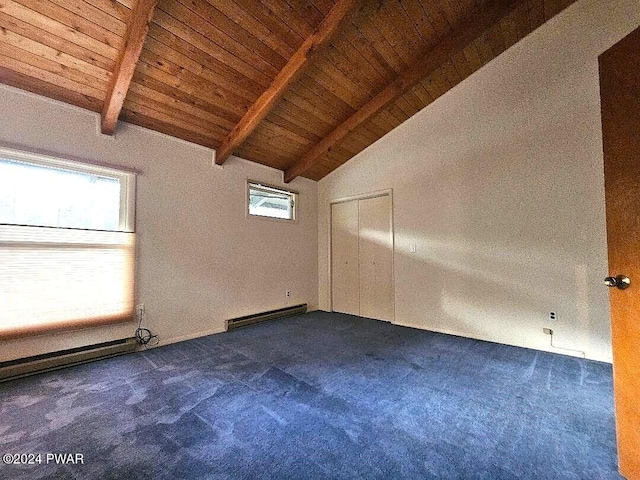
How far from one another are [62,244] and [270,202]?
264 cm

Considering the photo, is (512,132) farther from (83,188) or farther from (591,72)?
(83,188)

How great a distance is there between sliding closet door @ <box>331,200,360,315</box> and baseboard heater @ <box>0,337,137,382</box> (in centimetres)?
312

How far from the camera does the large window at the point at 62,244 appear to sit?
2252 mm

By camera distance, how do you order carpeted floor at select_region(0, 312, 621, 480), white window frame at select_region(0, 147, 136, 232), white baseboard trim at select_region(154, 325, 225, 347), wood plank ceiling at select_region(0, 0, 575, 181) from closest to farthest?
carpeted floor at select_region(0, 312, 621, 480)
wood plank ceiling at select_region(0, 0, 575, 181)
white window frame at select_region(0, 147, 136, 232)
white baseboard trim at select_region(154, 325, 225, 347)

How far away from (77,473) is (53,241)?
211 centimetres

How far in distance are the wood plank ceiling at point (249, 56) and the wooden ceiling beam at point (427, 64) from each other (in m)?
0.01

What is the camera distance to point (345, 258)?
188 inches

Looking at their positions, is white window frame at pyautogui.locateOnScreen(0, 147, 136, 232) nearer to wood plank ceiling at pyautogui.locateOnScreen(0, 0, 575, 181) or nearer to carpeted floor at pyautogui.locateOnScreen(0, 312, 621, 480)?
wood plank ceiling at pyautogui.locateOnScreen(0, 0, 575, 181)

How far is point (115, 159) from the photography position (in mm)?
2812

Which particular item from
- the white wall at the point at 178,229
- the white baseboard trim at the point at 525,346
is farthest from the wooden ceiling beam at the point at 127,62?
the white baseboard trim at the point at 525,346

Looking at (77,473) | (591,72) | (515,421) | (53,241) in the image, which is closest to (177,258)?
(53,241)

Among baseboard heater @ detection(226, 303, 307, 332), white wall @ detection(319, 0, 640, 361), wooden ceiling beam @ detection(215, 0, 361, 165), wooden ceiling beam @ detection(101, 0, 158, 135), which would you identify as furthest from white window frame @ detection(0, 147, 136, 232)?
white wall @ detection(319, 0, 640, 361)

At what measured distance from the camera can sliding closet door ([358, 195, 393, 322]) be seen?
13.6ft

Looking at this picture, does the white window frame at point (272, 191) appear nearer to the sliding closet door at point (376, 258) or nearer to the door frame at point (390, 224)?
the door frame at point (390, 224)
